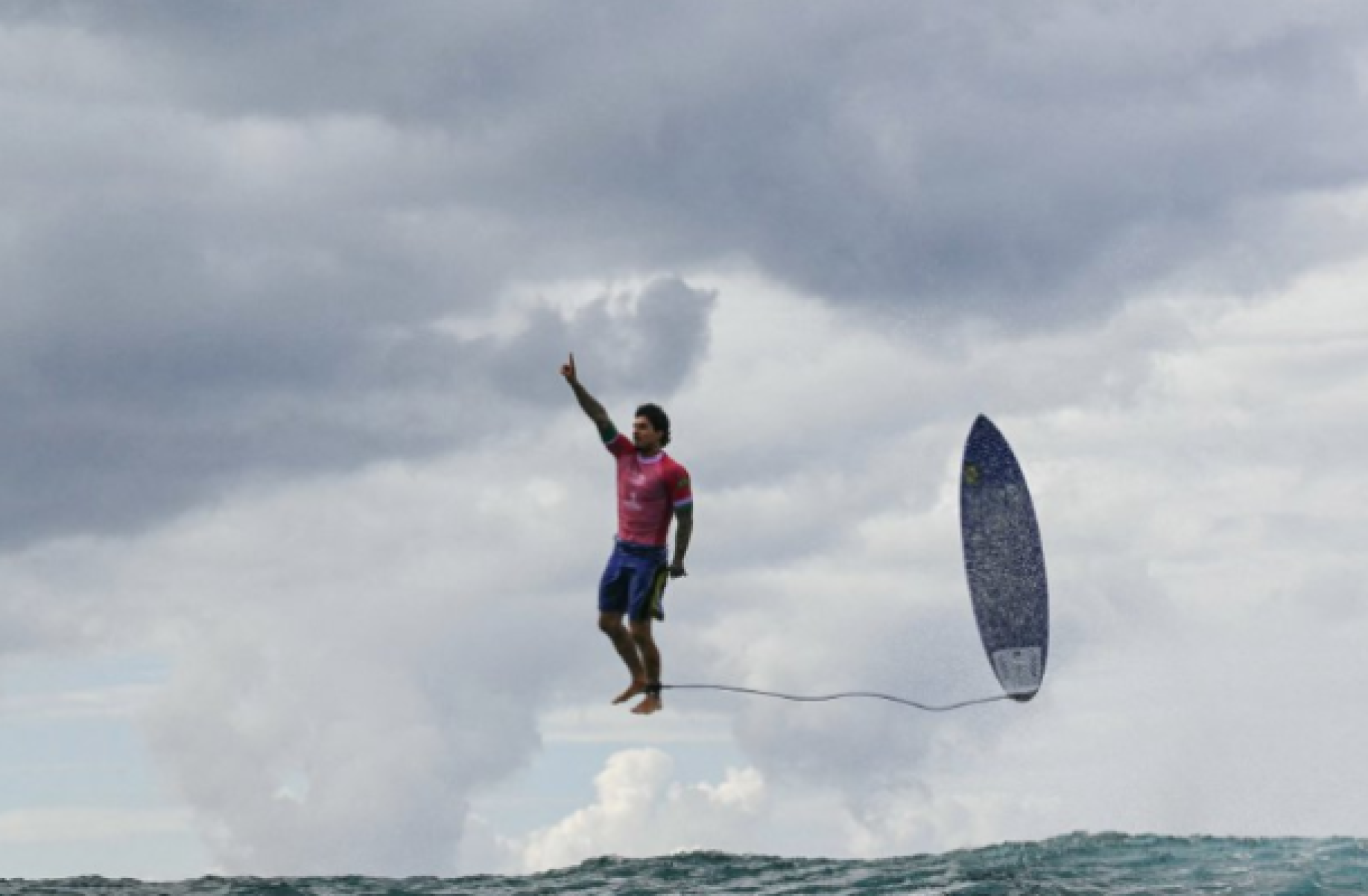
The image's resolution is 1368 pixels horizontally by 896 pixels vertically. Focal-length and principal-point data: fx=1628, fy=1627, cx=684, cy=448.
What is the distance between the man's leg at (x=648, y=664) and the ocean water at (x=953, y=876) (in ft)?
6.71

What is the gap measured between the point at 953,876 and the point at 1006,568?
514 cm

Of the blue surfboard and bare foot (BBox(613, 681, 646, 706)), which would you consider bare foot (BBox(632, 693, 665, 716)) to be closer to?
bare foot (BBox(613, 681, 646, 706))

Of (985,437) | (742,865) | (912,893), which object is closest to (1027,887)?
(912,893)

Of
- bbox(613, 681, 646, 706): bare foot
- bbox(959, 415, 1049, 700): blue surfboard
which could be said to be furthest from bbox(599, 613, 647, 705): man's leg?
bbox(959, 415, 1049, 700): blue surfboard

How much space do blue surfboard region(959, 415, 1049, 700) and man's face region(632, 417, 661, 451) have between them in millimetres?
5747

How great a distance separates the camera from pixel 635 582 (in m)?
19.5

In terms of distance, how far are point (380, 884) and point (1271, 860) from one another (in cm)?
1086

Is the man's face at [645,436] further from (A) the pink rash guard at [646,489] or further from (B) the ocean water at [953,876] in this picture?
(B) the ocean water at [953,876]

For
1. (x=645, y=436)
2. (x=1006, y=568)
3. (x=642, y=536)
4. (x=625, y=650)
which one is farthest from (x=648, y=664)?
(x=1006, y=568)

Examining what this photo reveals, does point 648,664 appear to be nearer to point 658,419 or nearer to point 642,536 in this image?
point 642,536

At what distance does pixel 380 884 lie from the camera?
2045cm

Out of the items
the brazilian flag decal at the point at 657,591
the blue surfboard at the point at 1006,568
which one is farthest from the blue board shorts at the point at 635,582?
the blue surfboard at the point at 1006,568

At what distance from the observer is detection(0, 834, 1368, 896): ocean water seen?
17.9m

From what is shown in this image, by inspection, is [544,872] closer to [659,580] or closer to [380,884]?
[380,884]
